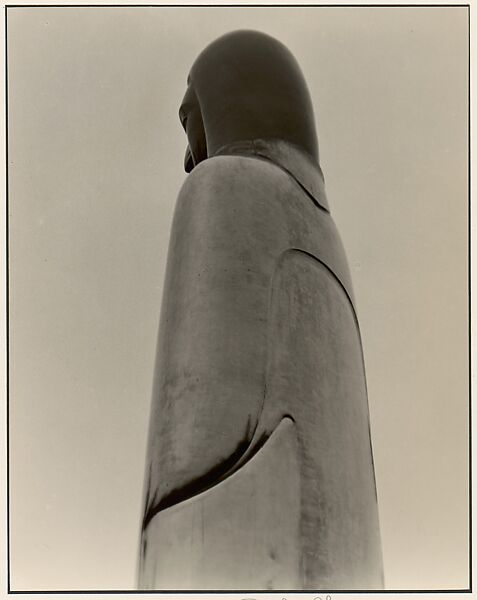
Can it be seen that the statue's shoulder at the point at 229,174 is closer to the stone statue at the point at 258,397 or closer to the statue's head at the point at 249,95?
the stone statue at the point at 258,397

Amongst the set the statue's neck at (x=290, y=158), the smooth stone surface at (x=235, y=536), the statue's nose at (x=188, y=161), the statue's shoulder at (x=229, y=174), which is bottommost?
the smooth stone surface at (x=235, y=536)

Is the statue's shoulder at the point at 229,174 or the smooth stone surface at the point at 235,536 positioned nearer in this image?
the smooth stone surface at the point at 235,536

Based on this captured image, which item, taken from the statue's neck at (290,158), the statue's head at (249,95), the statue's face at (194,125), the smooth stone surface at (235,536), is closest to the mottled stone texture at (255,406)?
the smooth stone surface at (235,536)

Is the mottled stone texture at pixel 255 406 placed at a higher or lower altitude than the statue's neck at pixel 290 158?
lower

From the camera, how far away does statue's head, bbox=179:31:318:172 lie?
7152mm

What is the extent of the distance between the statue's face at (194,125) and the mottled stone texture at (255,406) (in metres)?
0.95

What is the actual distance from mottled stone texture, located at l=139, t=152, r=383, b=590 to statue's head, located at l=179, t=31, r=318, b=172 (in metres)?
0.53

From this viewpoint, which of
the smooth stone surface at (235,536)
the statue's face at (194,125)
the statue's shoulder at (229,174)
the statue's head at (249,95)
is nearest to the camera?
the smooth stone surface at (235,536)

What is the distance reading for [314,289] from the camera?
6.29 m

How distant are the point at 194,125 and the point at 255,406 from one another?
256cm

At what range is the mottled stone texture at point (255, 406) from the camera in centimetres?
534

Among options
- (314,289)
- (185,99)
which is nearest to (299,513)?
(314,289)

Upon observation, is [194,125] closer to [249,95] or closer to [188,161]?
[188,161]

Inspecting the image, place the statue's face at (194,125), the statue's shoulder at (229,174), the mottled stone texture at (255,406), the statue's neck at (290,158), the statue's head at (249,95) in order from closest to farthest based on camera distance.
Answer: the mottled stone texture at (255,406)
the statue's shoulder at (229,174)
the statue's neck at (290,158)
the statue's head at (249,95)
the statue's face at (194,125)
